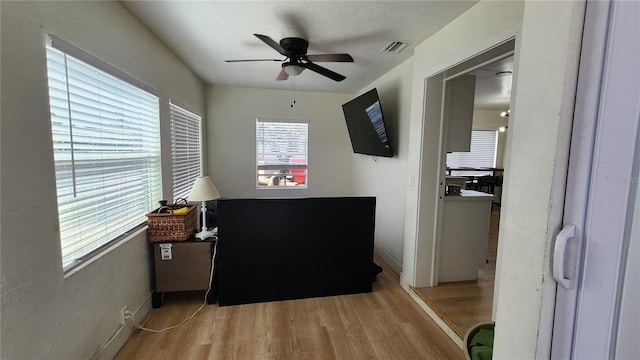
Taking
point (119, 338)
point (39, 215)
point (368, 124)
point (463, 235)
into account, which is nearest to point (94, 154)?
point (39, 215)

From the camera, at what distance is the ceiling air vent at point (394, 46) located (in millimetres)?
2459

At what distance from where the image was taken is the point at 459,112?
251cm

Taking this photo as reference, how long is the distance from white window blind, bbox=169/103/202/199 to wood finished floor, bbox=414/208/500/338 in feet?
9.17

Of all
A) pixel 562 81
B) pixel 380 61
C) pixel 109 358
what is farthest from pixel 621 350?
pixel 380 61

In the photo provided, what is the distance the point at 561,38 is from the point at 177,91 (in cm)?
323

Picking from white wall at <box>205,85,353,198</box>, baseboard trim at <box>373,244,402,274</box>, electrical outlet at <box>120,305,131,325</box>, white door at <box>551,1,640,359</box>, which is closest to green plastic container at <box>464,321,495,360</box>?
white door at <box>551,1,640,359</box>

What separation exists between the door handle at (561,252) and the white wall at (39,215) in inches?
70.6

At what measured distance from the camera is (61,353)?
51.8 inches

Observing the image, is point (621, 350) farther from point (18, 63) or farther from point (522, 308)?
point (18, 63)

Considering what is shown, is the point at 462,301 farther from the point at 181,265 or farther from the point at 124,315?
the point at 124,315

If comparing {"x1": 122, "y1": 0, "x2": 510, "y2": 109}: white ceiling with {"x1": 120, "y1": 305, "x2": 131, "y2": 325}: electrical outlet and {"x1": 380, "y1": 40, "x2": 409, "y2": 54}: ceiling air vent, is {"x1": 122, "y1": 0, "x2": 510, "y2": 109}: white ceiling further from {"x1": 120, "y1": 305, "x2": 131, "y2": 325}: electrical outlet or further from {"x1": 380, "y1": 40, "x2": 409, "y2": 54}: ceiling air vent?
{"x1": 120, "y1": 305, "x2": 131, "y2": 325}: electrical outlet

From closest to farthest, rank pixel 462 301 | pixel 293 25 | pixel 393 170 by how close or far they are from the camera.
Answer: pixel 293 25 < pixel 462 301 < pixel 393 170

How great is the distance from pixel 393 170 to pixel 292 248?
1.62 meters

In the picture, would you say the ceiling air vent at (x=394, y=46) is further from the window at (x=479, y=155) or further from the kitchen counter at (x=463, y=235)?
the window at (x=479, y=155)
